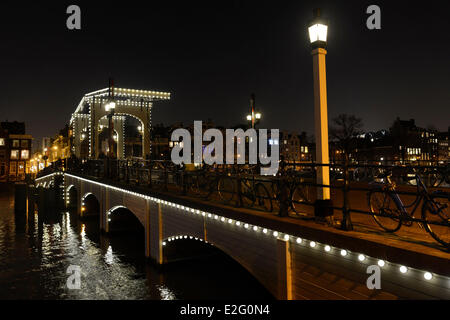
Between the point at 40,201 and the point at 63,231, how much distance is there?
6116 mm

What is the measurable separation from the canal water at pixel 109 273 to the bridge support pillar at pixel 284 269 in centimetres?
550

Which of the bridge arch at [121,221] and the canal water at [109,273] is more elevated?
the bridge arch at [121,221]

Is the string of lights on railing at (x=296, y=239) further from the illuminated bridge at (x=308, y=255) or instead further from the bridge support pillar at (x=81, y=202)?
the bridge support pillar at (x=81, y=202)

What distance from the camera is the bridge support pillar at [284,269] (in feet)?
23.8

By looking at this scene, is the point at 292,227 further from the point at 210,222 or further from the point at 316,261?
the point at 210,222

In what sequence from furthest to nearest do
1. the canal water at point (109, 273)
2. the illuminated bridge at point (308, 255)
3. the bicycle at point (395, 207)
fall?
the canal water at point (109, 273) → the bicycle at point (395, 207) → the illuminated bridge at point (308, 255)

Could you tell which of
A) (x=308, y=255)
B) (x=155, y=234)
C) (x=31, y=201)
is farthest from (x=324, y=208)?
(x=31, y=201)

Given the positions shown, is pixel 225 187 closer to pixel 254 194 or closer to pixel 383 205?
pixel 254 194

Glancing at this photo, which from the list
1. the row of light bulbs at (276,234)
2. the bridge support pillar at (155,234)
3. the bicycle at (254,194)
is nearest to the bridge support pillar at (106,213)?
the bridge support pillar at (155,234)

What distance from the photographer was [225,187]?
40.7 feet

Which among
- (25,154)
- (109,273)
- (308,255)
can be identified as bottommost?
(109,273)

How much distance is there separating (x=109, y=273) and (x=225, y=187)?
6.68 meters
